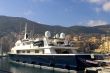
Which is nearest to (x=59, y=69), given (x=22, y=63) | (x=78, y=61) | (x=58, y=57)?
(x=58, y=57)

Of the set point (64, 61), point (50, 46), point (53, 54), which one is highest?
point (50, 46)

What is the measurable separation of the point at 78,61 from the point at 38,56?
12427 millimetres

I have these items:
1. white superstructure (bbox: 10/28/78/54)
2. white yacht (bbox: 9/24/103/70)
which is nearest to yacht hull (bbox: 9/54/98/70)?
white yacht (bbox: 9/24/103/70)

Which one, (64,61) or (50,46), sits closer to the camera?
(64,61)

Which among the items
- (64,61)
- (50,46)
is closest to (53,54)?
(50,46)

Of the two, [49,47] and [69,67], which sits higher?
[49,47]

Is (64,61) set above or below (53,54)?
below

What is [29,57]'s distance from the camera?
58.1 metres

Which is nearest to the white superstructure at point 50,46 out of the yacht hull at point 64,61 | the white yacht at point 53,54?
the white yacht at point 53,54

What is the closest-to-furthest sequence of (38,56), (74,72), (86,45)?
(74,72) < (38,56) < (86,45)

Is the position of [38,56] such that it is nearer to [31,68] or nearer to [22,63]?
[31,68]

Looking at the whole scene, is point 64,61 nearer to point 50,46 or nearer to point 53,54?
point 53,54

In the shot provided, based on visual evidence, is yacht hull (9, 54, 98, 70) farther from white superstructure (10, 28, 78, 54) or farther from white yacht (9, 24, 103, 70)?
white superstructure (10, 28, 78, 54)

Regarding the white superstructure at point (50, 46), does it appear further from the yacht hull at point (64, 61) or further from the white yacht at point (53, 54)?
the yacht hull at point (64, 61)
